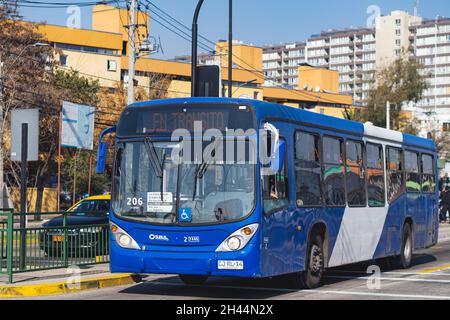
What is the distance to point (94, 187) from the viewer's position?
199 feet

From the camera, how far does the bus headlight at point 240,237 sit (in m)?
12.8

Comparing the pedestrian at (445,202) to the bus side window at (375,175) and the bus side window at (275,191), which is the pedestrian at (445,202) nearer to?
the bus side window at (375,175)

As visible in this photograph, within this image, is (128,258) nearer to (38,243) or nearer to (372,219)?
(38,243)

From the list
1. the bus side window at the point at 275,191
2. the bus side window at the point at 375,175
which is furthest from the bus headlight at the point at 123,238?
the bus side window at the point at 375,175

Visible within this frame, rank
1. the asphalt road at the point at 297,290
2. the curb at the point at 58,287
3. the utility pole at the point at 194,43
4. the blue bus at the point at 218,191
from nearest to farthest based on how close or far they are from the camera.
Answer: the blue bus at the point at 218,191, the asphalt road at the point at 297,290, the curb at the point at 58,287, the utility pole at the point at 194,43

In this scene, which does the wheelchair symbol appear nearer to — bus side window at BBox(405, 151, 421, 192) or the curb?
the curb

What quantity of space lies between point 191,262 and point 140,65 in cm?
6462

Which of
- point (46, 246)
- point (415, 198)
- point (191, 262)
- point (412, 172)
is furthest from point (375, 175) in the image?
point (46, 246)

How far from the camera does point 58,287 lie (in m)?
→ 14.3

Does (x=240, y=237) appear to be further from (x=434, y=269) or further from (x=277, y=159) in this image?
(x=434, y=269)

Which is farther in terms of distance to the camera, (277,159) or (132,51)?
(132,51)

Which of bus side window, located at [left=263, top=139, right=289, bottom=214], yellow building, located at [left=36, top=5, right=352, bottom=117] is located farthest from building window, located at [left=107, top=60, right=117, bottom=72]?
bus side window, located at [left=263, top=139, right=289, bottom=214]

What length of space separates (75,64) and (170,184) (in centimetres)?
5987

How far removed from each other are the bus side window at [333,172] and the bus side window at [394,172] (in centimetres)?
293
